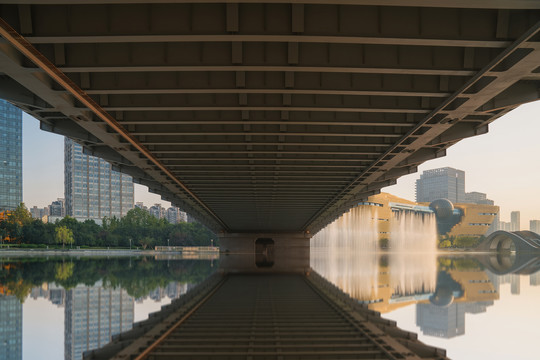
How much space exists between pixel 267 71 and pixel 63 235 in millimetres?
119022

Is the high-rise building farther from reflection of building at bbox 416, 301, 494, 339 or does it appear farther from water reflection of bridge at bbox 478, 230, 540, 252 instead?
reflection of building at bbox 416, 301, 494, 339

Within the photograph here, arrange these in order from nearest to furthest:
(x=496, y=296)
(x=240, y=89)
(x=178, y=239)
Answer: (x=240, y=89)
(x=496, y=296)
(x=178, y=239)

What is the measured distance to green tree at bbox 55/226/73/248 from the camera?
125306 mm

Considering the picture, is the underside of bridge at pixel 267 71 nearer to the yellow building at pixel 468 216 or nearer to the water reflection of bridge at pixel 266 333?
the water reflection of bridge at pixel 266 333

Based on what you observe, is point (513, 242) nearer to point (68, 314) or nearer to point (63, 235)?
point (63, 235)

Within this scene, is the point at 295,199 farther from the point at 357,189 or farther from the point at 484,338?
the point at 484,338

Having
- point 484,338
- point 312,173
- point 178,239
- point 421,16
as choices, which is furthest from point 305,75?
point 178,239

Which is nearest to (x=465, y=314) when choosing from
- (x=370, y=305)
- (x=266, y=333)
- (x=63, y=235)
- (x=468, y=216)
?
(x=370, y=305)

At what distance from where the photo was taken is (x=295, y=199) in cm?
4834

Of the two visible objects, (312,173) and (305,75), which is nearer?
(305,75)

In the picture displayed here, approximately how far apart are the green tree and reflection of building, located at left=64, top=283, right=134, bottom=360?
11011 cm

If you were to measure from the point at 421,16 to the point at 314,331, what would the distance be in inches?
302

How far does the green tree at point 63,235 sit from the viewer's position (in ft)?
411

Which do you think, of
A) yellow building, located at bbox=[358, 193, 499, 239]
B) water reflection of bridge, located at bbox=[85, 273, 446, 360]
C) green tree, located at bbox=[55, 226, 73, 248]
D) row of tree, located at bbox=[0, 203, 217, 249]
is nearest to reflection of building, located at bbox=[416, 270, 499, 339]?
water reflection of bridge, located at bbox=[85, 273, 446, 360]
